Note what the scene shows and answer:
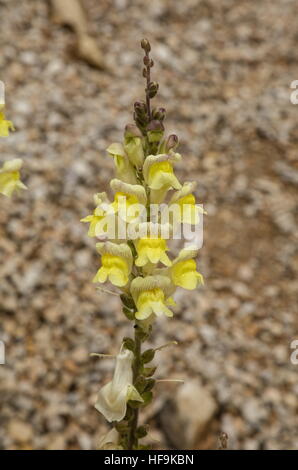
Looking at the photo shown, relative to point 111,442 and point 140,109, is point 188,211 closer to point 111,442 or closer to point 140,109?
point 140,109

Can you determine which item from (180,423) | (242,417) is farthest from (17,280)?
(242,417)

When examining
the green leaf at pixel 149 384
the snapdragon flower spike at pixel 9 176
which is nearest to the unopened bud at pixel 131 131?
the snapdragon flower spike at pixel 9 176

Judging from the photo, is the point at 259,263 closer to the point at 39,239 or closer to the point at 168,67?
the point at 39,239

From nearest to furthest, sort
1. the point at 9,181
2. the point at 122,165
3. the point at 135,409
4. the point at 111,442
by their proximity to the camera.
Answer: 1. the point at 122,165
2. the point at 135,409
3. the point at 111,442
4. the point at 9,181

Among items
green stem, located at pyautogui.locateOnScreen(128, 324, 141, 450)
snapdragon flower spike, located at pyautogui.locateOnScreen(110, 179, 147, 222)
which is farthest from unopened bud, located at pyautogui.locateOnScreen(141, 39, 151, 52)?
green stem, located at pyautogui.locateOnScreen(128, 324, 141, 450)

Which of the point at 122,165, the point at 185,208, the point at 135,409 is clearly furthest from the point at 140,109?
the point at 135,409

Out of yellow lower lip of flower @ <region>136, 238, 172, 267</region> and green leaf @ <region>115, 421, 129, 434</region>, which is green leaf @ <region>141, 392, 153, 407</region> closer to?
green leaf @ <region>115, 421, 129, 434</region>
